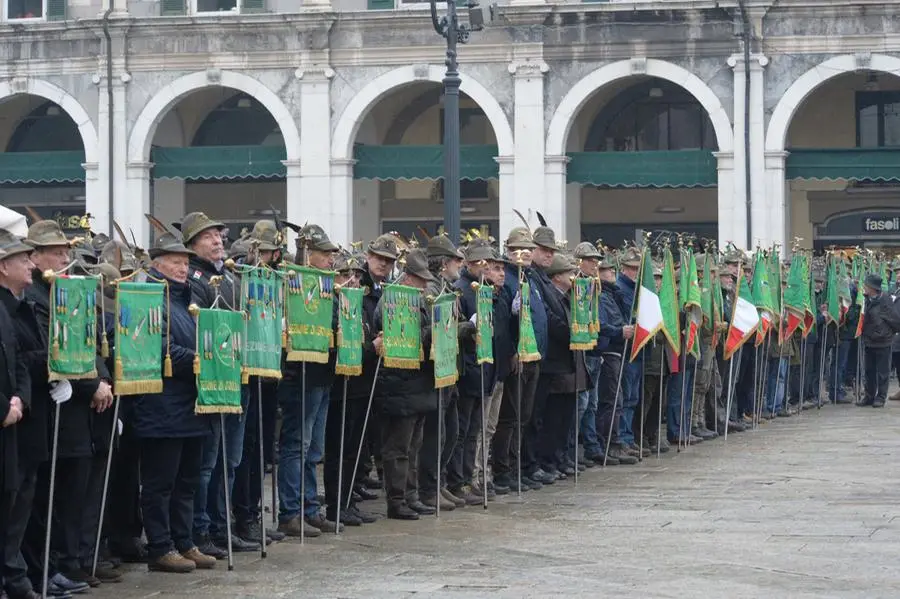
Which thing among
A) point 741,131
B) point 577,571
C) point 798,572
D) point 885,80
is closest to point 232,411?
point 577,571

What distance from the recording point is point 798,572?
1130 cm

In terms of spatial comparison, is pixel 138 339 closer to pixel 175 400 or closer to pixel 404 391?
pixel 175 400

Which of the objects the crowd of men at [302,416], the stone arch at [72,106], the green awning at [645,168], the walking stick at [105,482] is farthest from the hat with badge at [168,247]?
the stone arch at [72,106]

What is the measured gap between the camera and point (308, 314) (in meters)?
12.8

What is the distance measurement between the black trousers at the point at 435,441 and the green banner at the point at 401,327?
63 centimetres

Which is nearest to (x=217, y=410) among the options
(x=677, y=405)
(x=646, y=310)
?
(x=646, y=310)

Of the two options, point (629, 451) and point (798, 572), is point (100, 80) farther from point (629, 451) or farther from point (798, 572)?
point (798, 572)

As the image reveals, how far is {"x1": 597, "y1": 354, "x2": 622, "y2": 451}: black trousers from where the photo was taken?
1870 cm

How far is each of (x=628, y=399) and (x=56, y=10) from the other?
2382 centimetres

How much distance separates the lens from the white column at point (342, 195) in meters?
38.8

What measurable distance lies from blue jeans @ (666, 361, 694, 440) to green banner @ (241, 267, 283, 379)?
8.47m

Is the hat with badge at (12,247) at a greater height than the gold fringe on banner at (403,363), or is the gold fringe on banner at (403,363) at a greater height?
the hat with badge at (12,247)

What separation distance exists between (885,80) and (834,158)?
10.3 feet

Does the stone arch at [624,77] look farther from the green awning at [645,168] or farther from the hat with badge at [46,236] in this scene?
the hat with badge at [46,236]
